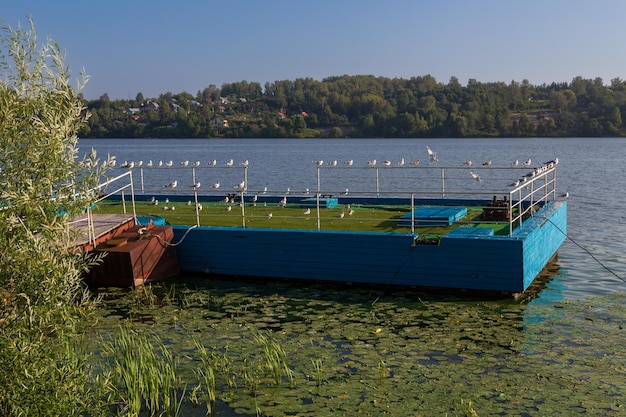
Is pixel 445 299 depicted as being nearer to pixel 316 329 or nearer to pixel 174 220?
pixel 316 329

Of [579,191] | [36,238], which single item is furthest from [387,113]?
[36,238]

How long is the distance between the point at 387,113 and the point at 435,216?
378 ft

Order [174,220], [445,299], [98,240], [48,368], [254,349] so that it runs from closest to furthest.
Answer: [48,368] < [254,349] < [445,299] < [98,240] < [174,220]

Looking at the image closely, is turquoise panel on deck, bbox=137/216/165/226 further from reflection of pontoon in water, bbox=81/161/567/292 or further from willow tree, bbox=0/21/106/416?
willow tree, bbox=0/21/106/416

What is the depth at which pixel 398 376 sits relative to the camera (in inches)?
426

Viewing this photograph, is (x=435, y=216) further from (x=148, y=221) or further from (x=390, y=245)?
(x=148, y=221)

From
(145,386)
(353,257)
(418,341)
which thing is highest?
(353,257)

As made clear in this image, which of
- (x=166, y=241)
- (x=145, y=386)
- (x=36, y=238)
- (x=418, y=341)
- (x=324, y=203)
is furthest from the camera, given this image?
(x=324, y=203)

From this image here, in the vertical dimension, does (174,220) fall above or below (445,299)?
above

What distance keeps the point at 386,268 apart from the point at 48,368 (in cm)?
912

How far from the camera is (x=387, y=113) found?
5167 inches

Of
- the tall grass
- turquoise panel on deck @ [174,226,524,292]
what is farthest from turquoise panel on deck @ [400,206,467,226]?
the tall grass

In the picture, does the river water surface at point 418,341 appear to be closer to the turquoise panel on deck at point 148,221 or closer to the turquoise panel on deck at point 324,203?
the turquoise panel on deck at point 148,221

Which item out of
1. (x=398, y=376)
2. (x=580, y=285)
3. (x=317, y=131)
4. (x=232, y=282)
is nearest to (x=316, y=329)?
(x=398, y=376)
